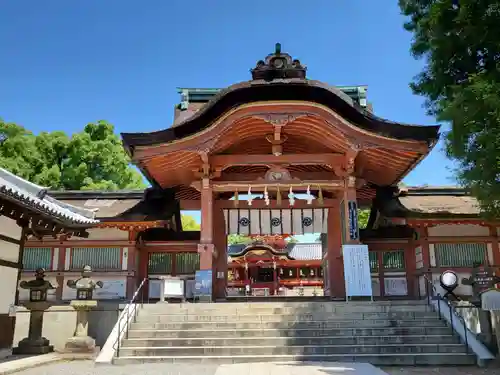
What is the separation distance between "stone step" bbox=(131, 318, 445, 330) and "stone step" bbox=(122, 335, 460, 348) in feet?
1.52

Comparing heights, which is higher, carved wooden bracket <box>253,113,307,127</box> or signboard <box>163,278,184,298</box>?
carved wooden bracket <box>253,113,307,127</box>

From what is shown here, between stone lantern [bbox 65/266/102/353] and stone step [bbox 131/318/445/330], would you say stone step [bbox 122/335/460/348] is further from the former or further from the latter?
stone lantern [bbox 65/266/102/353]

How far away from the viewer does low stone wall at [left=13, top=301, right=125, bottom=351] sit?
1064 cm

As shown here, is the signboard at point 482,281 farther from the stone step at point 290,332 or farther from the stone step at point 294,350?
the stone step at point 294,350

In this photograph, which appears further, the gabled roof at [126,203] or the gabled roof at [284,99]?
the gabled roof at [126,203]

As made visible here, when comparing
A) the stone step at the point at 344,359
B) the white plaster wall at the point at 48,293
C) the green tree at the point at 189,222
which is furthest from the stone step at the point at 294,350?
the green tree at the point at 189,222

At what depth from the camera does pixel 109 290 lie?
13156mm

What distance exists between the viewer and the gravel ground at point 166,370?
712 centimetres

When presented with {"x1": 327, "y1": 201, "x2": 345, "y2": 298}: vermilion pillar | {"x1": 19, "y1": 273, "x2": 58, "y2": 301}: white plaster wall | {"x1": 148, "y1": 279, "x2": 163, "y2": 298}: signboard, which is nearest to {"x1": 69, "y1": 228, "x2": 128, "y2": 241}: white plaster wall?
{"x1": 19, "y1": 273, "x2": 58, "y2": 301}: white plaster wall

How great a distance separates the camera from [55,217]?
29.8ft

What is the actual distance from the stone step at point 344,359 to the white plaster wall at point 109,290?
204 inches

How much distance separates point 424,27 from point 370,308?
5657 millimetres

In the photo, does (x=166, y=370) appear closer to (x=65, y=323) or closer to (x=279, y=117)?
(x=65, y=323)

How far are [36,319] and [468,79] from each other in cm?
950
